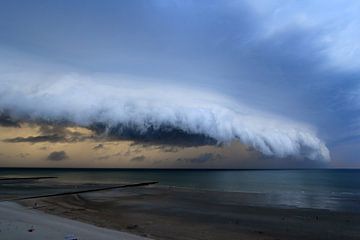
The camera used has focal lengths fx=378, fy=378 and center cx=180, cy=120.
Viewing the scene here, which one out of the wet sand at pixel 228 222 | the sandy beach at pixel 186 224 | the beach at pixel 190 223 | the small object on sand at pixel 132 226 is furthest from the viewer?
the small object on sand at pixel 132 226

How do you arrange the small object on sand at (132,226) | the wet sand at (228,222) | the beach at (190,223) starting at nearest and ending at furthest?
the beach at (190,223) < the wet sand at (228,222) < the small object on sand at (132,226)

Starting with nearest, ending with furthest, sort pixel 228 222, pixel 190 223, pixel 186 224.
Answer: pixel 186 224
pixel 190 223
pixel 228 222

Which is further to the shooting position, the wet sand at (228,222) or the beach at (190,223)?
the wet sand at (228,222)

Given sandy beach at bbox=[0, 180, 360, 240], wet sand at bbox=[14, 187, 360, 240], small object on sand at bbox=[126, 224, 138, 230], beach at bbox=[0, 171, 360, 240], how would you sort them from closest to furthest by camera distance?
sandy beach at bbox=[0, 180, 360, 240] → beach at bbox=[0, 171, 360, 240] → wet sand at bbox=[14, 187, 360, 240] → small object on sand at bbox=[126, 224, 138, 230]

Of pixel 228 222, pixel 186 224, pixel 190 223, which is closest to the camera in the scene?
pixel 186 224

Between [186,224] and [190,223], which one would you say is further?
[190,223]

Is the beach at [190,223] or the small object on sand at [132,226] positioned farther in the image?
the small object on sand at [132,226]

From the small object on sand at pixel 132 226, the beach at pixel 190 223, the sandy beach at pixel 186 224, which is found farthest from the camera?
the small object on sand at pixel 132 226

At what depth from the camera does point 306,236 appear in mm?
30141

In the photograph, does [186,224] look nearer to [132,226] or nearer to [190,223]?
[190,223]

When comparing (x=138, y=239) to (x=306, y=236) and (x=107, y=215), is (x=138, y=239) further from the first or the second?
(x=107, y=215)

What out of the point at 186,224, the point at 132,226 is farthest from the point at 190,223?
the point at 132,226

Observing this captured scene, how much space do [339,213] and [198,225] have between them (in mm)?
20756

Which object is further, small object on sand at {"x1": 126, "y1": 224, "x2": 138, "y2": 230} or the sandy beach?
small object on sand at {"x1": 126, "y1": 224, "x2": 138, "y2": 230}
